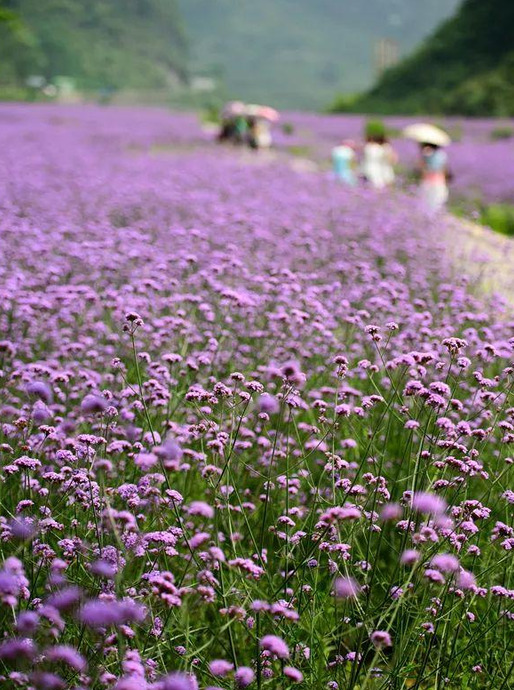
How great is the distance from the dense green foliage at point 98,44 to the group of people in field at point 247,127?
165 feet

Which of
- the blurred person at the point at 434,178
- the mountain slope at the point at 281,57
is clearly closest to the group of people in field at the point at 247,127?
the blurred person at the point at 434,178

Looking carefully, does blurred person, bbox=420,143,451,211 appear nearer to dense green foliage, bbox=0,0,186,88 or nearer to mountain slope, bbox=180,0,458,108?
dense green foliage, bbox=0,0,186,88

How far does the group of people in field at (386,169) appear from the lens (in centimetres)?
1419

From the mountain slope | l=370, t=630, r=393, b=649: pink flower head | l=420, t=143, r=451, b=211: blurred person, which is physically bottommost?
l=370, t=630, r=393, b=649: pink flower head

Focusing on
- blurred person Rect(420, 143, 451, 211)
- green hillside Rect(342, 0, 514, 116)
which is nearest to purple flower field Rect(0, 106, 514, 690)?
blurred person Rect(420, 143, 451, 211)

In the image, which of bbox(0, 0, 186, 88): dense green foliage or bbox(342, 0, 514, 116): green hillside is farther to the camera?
bbox(0, 0, 186, 88): dense green foliage

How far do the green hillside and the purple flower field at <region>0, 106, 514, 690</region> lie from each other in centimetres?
3258

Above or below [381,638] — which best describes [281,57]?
above

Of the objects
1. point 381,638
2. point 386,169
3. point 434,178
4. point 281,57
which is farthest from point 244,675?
point 281,57

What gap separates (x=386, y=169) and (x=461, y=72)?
3387 centimetres

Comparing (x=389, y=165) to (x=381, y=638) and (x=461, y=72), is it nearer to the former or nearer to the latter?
(x=381, y=638)

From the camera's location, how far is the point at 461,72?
4669 centimetres

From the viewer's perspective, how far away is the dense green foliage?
89.8 metres

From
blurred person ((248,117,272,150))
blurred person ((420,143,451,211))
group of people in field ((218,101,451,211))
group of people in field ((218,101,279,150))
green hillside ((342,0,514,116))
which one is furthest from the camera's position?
green hillside ((342,0,514,116))
